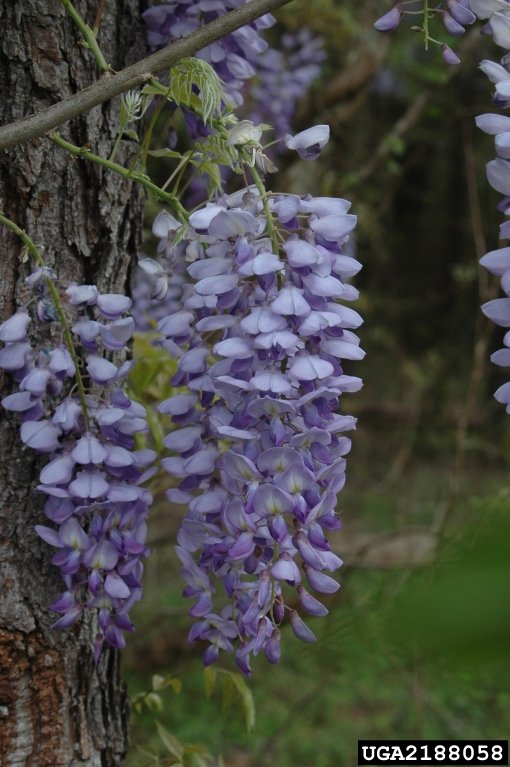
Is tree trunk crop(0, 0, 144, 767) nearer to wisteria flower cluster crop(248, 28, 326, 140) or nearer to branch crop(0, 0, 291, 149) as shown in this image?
branch crop(0, 0, 291, 149)

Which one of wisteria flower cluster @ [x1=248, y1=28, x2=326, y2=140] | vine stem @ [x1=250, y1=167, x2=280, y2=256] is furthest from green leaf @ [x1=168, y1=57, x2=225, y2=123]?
wisteria flower cluster @ [x1=248, y1=28, x2=326, y2=140]

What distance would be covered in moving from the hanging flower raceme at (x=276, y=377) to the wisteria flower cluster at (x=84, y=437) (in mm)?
135

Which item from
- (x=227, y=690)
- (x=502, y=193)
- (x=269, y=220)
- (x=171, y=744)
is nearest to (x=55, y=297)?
(x=269, y=220)

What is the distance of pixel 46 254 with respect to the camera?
1201mm

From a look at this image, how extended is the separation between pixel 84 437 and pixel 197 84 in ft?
1.46

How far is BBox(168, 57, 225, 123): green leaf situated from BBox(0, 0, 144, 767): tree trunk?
213 mm

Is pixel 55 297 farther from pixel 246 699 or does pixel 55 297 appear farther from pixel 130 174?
pixel 246 699

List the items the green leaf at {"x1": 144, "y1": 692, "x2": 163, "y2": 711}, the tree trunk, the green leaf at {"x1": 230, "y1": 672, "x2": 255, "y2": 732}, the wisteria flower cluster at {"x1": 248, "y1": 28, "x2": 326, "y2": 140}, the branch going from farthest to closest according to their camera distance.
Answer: the wisteria flower cluster at {"x1": 248, "y1": 28, "x2": 326, "y2": 140}, the green leaf at {"x1": 144, "y1": 692, "x2": 163, "y2": 711}, the green leaf at {"x1": 230, "y1": 672, "x2": 255, "y2": 732}, the tree trunk, the branch

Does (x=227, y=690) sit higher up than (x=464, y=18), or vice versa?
(x=464, y=18)

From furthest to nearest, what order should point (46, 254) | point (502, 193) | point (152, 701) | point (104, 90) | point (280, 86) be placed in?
1. point (280, 86)
2. point (152, 701)
3. point (46, 254)
4. point (104, 90)
5. point (502, 193)

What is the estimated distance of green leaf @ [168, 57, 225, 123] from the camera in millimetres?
979

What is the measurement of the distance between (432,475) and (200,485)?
5.55 meters

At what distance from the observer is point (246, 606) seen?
1019 mm

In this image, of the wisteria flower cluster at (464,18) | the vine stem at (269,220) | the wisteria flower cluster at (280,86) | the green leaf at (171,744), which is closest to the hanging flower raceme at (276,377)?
the vine stem at (269,220)
